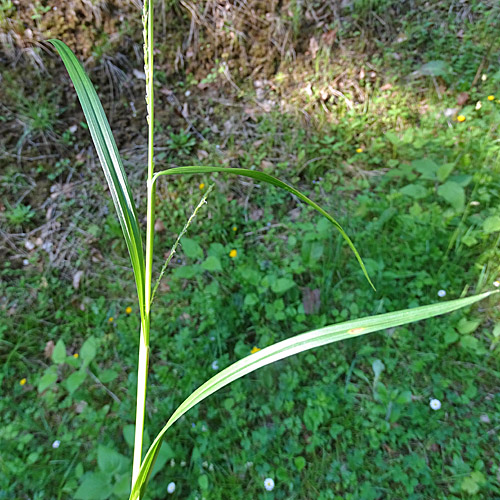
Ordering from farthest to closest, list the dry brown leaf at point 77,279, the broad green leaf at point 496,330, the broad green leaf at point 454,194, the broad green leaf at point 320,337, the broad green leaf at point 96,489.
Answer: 1. the dry brown leaf at point 77,279
2. the broad green leaf at point 454,194
3. the broad green leaf at point 496,330
4. the broad green leaf at point 96,489
5. the broad green leaf at point 320,337

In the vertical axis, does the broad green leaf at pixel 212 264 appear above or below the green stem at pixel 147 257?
below

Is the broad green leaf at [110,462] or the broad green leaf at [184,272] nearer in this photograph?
the broad green leaf at [110,462]

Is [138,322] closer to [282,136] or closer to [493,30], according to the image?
[282,136]

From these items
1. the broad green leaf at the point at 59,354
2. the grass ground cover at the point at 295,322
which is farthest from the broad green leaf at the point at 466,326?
the broad green leaf at the point at 59,354

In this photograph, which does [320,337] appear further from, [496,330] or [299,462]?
[496,330]

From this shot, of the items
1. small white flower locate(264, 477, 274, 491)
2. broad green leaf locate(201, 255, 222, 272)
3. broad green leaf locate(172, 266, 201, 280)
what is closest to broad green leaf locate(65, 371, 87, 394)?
broad green leaf locate(172, 266, 201, 280)

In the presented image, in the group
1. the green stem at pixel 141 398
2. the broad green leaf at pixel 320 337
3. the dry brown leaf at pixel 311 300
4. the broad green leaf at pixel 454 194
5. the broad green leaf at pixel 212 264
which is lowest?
the dry brown leaf at pixel 311 300

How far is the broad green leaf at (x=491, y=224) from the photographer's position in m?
1.38

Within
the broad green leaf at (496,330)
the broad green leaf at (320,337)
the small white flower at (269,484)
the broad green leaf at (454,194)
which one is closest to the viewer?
the broad green leaf at (320,337)

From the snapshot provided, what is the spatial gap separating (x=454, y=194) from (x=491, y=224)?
0.19m

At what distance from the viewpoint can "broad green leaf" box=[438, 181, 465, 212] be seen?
150cm

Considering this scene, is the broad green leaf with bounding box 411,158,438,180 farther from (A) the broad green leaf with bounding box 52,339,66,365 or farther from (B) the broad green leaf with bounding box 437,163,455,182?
(A) the broad green leaf with bounding box 52,339,66,365

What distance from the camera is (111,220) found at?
6.50 ft

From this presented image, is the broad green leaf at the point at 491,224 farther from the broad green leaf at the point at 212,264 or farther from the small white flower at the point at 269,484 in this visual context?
the small white flower at the point at 269,484
